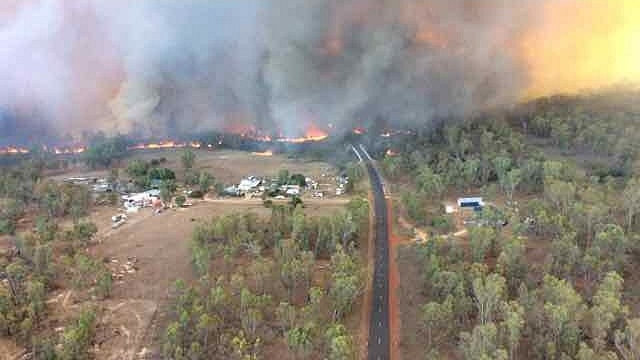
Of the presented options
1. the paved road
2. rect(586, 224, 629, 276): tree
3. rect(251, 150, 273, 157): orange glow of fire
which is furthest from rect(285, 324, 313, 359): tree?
rect(251, 150, 273, 157): orange glow of fire

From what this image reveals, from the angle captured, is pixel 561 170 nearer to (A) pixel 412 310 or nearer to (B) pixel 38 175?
(A) pixel 412 310

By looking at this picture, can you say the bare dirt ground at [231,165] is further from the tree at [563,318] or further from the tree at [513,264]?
the tree at [563,318]

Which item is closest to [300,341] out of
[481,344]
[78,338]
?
[481,344]

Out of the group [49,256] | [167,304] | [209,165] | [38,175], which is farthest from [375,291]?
[38,175]

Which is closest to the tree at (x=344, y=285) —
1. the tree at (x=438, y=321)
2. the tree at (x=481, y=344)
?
the tree at (x=438, y=321)

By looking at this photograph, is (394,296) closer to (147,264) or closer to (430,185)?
(147,264)

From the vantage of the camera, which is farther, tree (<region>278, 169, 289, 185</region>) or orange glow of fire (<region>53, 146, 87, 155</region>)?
orange glow of fire (<region>53, 146, 87, 155</region>)

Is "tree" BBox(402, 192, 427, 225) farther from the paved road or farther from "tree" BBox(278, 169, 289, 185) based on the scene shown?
"tree" BBox(278, 169, 289, 185)
